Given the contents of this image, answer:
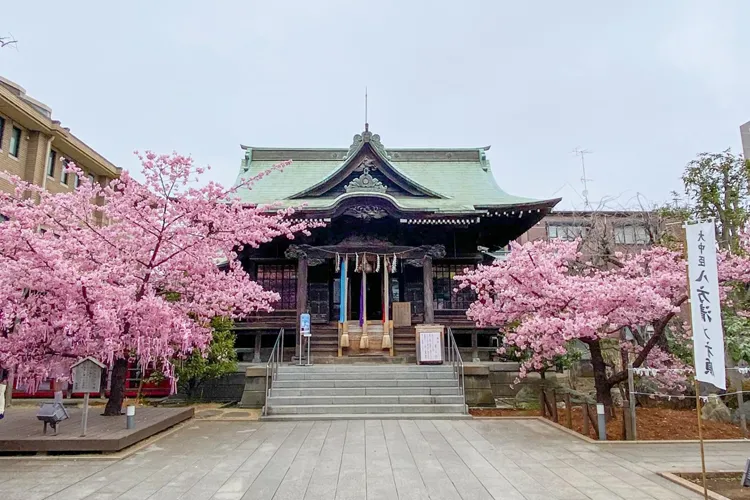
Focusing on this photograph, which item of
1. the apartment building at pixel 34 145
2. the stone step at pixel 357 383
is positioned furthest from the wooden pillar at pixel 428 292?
the apartment building at pixel 34 145

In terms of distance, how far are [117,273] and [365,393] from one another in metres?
6.13

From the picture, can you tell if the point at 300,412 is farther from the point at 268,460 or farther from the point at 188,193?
the point at 188,193

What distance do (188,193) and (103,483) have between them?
5186mm

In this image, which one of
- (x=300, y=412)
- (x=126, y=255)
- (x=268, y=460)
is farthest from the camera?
(x=300, y=412)

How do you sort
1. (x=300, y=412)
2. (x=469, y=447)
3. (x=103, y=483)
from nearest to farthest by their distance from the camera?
(x=103, y=483) → (x=469, y=447) → (x=300, y=412)

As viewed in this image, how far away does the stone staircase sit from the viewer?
1008 centimetres

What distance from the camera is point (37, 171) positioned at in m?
18.7

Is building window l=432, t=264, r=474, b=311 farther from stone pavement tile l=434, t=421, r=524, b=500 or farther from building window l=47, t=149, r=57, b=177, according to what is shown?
building window l=47, t=149, r=57, b=177

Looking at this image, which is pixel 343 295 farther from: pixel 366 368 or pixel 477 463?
pixel 477 463

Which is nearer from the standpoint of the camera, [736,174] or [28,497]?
[28,497]

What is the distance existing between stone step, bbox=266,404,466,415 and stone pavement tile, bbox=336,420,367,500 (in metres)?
1.51

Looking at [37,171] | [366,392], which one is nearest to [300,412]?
[366,392]

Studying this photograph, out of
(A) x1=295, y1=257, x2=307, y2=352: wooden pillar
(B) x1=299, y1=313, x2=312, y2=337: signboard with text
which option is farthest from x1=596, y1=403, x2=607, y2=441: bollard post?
(A) x1=295, y1=257, x2=307, y2=352: wooden pillar

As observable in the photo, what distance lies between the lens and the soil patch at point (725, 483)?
5.18m
